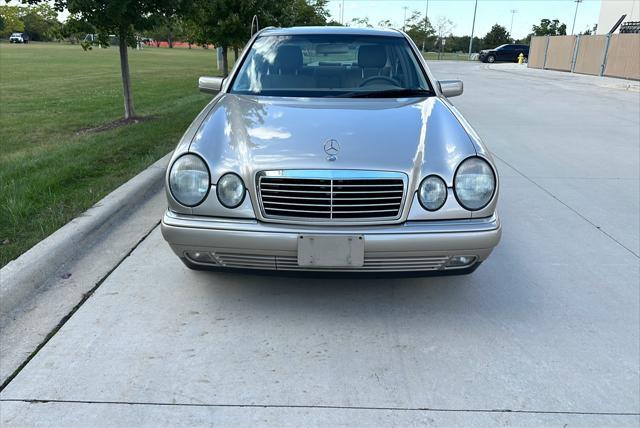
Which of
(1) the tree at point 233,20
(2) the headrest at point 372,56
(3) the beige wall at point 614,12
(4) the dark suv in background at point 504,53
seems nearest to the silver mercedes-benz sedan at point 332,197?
(2) the headrest at point 372,56

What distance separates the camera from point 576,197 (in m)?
5.40

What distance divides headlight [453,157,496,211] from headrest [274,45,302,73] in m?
1.83

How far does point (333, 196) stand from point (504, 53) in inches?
1927

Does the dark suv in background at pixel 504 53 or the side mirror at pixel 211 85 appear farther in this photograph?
the dark suv in background at pixel 504 53

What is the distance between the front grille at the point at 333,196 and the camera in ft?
8.93

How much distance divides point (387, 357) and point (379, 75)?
2.34m

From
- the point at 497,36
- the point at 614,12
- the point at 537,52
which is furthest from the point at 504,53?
the point at 497,36

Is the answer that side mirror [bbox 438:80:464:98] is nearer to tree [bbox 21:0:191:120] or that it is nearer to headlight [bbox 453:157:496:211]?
headlight [bbox 453:157:496:211]

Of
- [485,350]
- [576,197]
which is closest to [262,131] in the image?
[485,350]

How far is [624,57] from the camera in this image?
978 inches

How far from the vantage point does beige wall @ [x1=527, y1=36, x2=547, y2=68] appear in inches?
1396

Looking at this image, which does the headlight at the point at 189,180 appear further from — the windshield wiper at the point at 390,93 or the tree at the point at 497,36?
the tree at the point at 497,36

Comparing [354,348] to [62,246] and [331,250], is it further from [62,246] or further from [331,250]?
[62,246]

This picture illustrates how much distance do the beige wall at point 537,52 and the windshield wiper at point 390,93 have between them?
35541 millimetres
